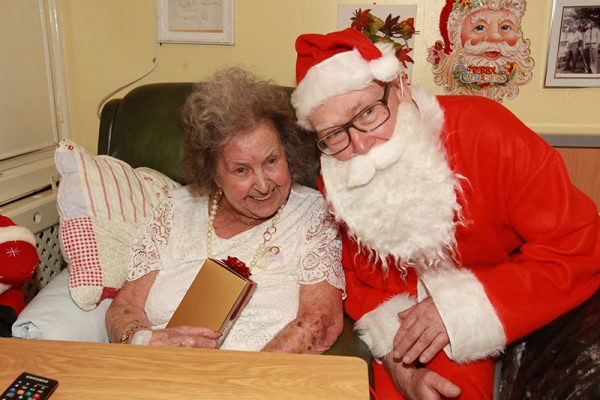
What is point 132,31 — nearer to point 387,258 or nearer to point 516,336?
point 387,258

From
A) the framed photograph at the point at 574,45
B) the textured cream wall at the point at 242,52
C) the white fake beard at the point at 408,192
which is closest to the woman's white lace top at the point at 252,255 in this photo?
the white fake beard at the point at 408,192

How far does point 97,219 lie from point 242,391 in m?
0.93

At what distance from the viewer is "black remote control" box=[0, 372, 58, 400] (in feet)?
3.16

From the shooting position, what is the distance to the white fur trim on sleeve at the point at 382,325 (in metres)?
1.46

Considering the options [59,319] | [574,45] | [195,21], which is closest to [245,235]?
[59,319]

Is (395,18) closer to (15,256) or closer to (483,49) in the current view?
(483,49)

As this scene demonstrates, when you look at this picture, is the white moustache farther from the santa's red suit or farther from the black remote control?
the black remote control

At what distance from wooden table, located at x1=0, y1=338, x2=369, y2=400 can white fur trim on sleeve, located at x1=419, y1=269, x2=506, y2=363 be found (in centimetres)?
34

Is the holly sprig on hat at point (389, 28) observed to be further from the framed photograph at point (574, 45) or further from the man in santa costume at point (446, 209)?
the man in santa costume at point (446, 209)

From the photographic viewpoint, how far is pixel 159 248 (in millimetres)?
1704

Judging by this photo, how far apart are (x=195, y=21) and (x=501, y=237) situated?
1.51m

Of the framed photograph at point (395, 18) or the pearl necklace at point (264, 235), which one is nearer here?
the pearl necklace at point (264, 235)

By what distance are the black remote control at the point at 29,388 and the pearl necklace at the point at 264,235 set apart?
70cm

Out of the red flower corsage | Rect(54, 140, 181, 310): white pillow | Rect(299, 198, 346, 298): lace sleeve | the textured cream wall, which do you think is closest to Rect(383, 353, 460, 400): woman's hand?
Rect(299, 198, 346, 298): lace sleeve
